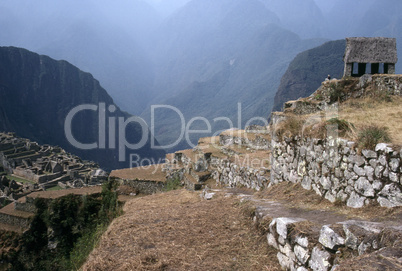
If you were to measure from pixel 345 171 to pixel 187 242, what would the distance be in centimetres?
263

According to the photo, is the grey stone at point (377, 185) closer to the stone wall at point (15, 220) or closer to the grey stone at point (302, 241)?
the grey stone at point (302, 241)

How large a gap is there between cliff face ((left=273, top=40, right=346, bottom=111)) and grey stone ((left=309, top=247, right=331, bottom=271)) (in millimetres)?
52594

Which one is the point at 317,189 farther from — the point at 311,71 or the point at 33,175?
the point at 311,71

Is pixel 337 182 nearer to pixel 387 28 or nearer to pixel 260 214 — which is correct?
pixel 260 214

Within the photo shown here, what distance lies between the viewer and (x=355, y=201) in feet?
14.5

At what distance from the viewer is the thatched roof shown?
38.7 ft

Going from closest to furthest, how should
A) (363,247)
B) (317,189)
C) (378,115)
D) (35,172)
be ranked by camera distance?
(363,247) < (317,189) < (378,115) < (35,172)

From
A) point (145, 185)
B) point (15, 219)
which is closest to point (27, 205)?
point (15, 219)

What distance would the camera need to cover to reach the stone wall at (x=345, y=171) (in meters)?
4.03

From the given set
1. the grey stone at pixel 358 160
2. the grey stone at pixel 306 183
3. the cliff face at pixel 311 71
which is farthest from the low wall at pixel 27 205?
the cliff face at pixel 311 71

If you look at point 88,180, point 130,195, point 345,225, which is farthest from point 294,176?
point 88,180

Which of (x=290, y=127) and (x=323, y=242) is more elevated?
(x=290, y=127)

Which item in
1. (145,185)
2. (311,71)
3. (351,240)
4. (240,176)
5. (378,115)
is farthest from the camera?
(311,71)

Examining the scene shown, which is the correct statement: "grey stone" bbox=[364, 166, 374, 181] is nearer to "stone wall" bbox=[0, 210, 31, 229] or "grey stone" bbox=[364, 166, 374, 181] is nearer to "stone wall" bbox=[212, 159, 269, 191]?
"stone wall" bbox=[212, 159, 269, 191]
